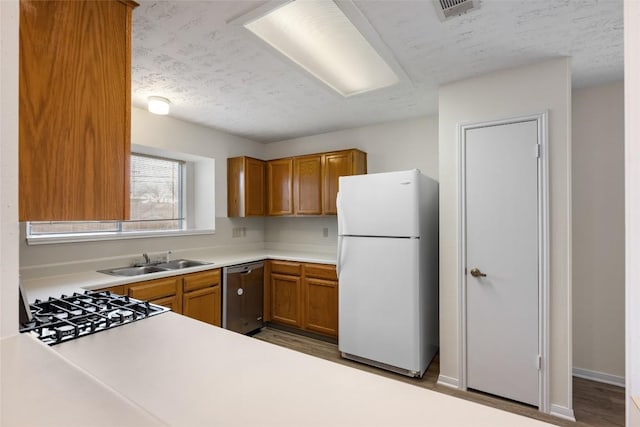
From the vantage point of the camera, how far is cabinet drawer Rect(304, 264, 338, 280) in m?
3.15

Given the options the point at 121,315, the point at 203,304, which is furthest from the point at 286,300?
the point at 121,315

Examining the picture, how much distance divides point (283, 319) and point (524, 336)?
235cm

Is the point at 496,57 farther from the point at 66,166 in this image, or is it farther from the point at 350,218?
the point at 66,166

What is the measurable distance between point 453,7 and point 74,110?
5.84 ft

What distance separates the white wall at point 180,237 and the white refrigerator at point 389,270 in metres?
1.75

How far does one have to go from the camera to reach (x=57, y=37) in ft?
3.30

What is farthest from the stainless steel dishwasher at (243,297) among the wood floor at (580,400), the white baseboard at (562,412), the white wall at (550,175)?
the white baseboard at (562,412)

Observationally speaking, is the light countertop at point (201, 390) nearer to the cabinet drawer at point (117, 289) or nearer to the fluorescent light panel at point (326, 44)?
the cabinet drawer at point (117, 289)

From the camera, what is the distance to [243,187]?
3.76 meters

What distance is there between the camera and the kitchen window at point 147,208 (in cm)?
259

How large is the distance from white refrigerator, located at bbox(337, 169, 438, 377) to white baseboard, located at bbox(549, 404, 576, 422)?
0.87m
